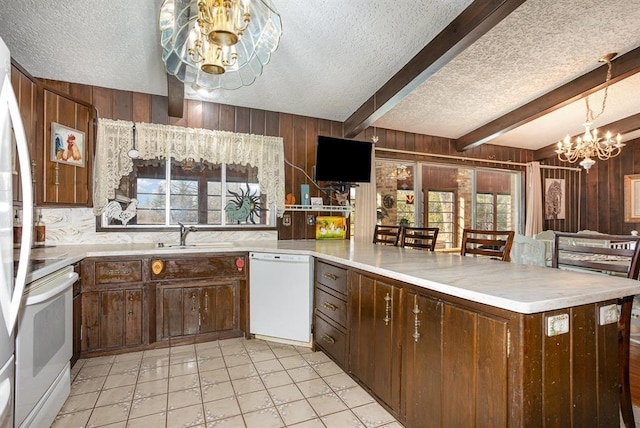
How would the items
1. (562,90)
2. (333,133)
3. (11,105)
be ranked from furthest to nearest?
(333,133) < (562,90) < (11,105)

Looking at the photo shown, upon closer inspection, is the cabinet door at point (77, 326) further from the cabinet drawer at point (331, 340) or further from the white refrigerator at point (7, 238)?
the cabinet drawer at point (331, 340)

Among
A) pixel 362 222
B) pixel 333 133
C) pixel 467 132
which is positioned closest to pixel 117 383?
pixel 362 222

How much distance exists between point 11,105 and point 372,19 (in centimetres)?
233

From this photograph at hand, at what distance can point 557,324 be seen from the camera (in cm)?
127

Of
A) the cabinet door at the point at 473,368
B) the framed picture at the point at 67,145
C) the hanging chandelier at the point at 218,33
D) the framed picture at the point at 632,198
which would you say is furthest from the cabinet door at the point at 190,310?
the framed picture at the point at 632,198

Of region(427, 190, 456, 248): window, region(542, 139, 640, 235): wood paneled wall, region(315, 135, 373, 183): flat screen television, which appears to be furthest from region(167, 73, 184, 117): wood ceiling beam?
region(542, 139, 640, 235): wood paneled wall

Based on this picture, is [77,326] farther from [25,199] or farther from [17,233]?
[25,199]

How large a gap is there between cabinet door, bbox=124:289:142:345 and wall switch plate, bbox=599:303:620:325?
316cm

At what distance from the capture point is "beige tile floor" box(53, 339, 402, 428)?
1950 mm

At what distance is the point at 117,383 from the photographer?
2367 mm

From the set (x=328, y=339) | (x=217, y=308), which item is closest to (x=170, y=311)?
(x=217, y=308)

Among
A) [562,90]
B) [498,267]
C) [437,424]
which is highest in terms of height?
[562,90]

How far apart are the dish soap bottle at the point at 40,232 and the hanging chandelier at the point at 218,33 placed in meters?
2.02

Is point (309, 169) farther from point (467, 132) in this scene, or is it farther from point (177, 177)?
point (467, 132)
